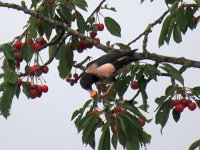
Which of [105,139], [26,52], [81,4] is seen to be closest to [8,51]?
[26,52]

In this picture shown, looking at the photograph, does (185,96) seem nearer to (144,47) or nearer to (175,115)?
(175,115)

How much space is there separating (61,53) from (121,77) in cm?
45

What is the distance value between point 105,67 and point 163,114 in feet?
1.84

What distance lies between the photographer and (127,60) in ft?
10.7

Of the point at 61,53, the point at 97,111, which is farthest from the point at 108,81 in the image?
the point at 97,111

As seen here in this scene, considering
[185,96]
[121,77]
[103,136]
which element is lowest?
[103,136]

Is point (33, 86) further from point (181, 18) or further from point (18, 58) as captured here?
point (181, 18)

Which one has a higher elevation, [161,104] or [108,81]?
[108,81]

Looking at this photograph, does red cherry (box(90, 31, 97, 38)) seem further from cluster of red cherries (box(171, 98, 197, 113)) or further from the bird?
cluster of red cherries (box(171, 98, 197, 113))

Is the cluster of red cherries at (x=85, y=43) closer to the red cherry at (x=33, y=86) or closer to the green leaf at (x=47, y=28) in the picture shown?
the green leaf at (x=47, y=28)

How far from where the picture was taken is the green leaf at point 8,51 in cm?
278

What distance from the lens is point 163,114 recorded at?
313cm

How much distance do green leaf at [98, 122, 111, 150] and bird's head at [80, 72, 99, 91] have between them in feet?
2.00

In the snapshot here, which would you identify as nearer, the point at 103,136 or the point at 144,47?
the point at 103,136
